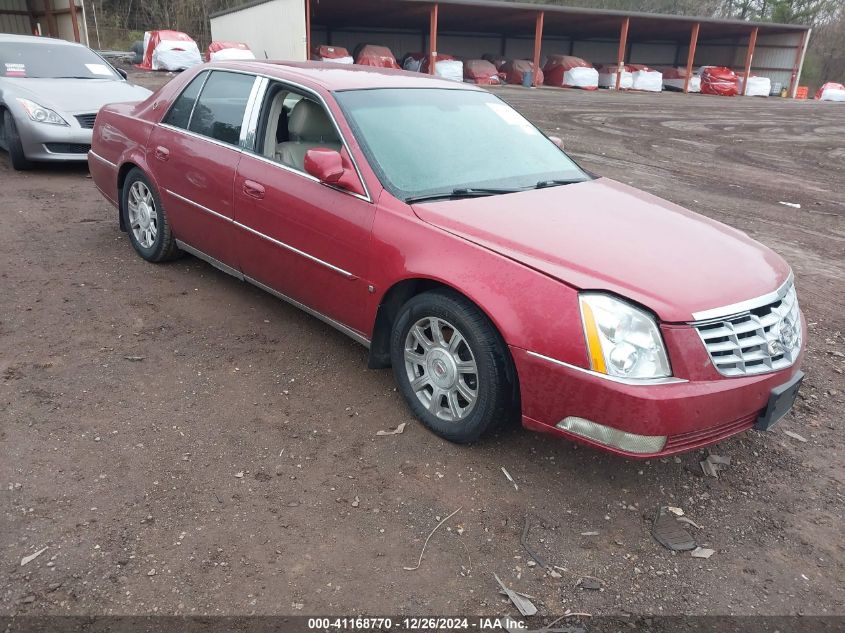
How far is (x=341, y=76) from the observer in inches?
167

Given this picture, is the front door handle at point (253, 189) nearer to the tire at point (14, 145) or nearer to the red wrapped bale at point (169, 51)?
the tire at point (14, 145)

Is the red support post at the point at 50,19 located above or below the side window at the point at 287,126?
above

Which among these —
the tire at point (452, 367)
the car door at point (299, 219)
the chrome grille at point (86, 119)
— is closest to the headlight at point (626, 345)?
the tire at point (452, 367)

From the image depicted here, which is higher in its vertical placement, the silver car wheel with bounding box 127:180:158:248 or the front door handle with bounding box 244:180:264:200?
the front door handle with bounding box 244:180:264:200

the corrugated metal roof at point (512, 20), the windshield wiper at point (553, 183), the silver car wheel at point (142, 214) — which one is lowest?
the silver car wheel at point (142, 214)

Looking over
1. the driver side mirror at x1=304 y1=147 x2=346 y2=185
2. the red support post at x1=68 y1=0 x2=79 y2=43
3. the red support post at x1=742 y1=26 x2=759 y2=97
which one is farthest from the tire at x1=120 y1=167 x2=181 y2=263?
the red support post at x1=742 y1=26 x2=759 y2=97

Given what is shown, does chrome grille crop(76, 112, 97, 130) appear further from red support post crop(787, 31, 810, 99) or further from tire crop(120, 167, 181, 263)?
red support post crop(787, 31, 810, 99)

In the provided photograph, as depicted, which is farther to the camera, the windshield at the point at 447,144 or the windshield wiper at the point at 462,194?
the windshield at the point at 447,144

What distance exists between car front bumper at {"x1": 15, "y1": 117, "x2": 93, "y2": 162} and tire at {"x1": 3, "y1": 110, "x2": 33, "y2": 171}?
0.10 m

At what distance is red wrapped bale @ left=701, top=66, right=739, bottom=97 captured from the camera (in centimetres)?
3238

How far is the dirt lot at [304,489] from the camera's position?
2.47m

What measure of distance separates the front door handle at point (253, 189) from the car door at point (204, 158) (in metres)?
0.17

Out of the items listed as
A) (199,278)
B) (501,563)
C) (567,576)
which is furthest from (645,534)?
(199,278)

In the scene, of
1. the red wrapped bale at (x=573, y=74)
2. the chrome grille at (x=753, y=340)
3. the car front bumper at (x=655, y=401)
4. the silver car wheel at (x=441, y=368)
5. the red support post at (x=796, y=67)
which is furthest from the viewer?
the red support post at (x=796, y=67)
